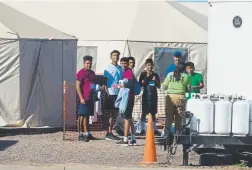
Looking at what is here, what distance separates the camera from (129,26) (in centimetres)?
2398

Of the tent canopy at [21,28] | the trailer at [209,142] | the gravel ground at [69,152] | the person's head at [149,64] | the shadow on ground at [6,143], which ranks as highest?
the tent canopy at [21,28]

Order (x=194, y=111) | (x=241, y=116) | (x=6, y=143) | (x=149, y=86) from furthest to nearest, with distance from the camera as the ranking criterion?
(x=149, y=86) → (x=6, y=143) → (x=194, y=111) → (x=241, y=116)

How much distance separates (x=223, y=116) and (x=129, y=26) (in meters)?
12.9

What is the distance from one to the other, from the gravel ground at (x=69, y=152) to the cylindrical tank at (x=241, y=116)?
53.9 inches

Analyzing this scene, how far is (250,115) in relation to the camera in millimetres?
11406

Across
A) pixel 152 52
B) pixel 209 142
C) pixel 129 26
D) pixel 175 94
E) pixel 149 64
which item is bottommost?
pixel 209 142

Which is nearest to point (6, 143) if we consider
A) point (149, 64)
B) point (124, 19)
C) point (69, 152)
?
point (69, 152)

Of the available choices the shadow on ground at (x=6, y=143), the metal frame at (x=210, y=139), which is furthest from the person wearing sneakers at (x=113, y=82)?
the metal frame at (x=210, y=139)

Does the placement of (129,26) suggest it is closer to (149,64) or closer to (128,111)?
(149,64)

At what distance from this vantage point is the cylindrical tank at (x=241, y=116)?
11.3 meters

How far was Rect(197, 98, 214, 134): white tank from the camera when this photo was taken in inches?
450

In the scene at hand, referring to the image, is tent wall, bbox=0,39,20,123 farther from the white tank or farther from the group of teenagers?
the white tank

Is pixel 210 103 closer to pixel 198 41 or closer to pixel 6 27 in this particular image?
pixel 6 27

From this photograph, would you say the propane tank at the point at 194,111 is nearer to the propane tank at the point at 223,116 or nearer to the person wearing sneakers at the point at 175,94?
the propane tank at the point at 223,116
